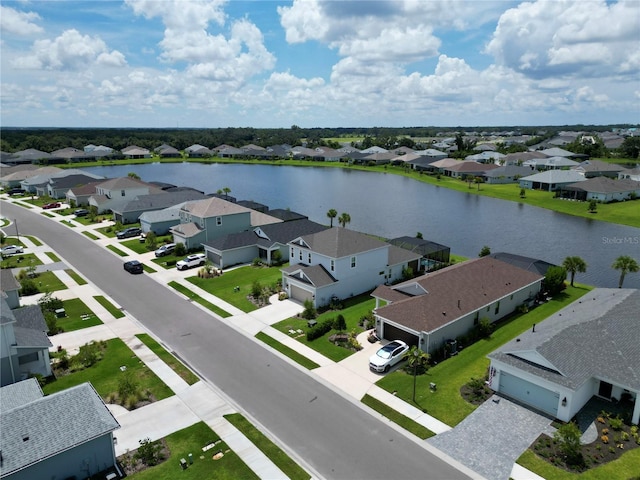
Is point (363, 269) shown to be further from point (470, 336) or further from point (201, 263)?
point (201, 263)

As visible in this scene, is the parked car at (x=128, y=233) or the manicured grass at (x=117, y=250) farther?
the parked car at (x=128, y=233)

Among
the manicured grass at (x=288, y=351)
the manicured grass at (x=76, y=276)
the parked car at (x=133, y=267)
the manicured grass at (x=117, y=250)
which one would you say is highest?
the parked car at (x=133, y=267)

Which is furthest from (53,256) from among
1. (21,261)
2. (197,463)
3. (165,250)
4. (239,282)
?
(197,463)

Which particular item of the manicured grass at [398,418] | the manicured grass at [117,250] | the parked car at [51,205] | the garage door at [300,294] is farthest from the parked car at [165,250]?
the parked car at [51,205]

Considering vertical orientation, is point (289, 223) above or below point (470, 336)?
above

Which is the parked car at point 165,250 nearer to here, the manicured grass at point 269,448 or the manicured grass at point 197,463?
the manicured grass at point 269,448

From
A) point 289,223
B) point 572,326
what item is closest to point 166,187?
point 289,223
